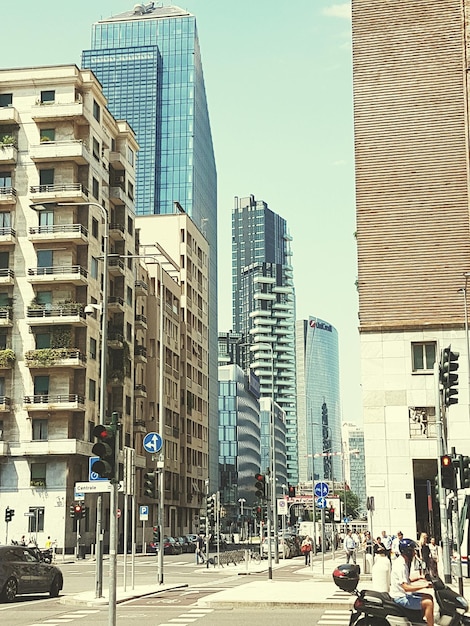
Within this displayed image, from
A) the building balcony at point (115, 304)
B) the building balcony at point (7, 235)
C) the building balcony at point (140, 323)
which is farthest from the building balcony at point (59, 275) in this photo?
the building balcony at point (140, 323)

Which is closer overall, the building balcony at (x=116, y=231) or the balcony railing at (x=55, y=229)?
the balcony railing at (x=55, y=229)

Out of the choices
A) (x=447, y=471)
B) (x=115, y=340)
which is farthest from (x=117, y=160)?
(x=447, y=471)

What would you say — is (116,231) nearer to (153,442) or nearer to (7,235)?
(7,235)

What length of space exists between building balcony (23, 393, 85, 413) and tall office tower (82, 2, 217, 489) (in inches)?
3499

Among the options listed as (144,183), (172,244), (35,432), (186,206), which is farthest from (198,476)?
(144,183)

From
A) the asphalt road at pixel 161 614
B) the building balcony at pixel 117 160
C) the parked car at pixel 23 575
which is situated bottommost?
the asphalt road at pixel 161 614

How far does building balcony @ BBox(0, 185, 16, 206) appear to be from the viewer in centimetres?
6881

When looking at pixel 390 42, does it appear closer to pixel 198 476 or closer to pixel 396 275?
pixel 396 275

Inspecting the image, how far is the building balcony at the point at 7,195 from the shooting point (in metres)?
68.8

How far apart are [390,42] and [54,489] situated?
37.3 m

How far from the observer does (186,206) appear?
543ft

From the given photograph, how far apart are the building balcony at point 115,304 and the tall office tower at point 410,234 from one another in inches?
1408

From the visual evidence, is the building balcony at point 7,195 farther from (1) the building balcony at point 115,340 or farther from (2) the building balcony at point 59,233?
(1) the building balcony at point 115,340

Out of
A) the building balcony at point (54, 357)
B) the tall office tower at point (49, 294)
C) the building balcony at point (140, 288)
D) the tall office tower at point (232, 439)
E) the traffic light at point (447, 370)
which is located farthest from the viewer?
the tall office tower at point (232, 439)
